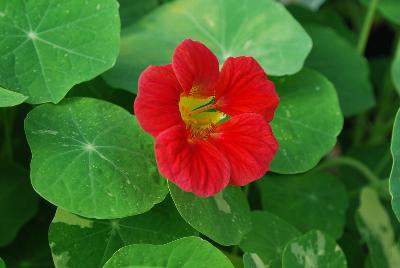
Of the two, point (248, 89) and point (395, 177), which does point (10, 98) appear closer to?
point (248, 89)

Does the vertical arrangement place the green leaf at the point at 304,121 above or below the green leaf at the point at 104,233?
below

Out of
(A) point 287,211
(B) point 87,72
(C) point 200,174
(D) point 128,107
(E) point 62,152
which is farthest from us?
(A) point 287,211

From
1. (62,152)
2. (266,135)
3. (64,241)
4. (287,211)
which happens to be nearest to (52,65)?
(62,152)

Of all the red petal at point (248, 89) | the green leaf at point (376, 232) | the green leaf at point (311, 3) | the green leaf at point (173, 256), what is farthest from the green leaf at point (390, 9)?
the green leaf at point (173, 256)

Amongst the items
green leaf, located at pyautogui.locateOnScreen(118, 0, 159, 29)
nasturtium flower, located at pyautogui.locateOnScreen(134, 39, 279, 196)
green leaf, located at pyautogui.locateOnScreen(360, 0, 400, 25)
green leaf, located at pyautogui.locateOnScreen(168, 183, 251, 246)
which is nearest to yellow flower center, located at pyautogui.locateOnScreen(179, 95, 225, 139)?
nasturtium flower, located at pyautogui.locateOnScreen(134, 39, 279, 196)

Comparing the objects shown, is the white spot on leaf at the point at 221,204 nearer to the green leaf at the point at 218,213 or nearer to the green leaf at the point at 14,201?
the green leaf at the point at 218,213

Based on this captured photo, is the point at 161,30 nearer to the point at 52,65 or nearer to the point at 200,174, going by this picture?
the point at 52,65

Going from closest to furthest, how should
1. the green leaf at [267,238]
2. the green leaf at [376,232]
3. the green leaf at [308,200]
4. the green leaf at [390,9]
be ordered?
the green leaf at [267,238] < the green leaf at [376,232] < the green leaf at [308,200] < the green leaf at [390,9]
